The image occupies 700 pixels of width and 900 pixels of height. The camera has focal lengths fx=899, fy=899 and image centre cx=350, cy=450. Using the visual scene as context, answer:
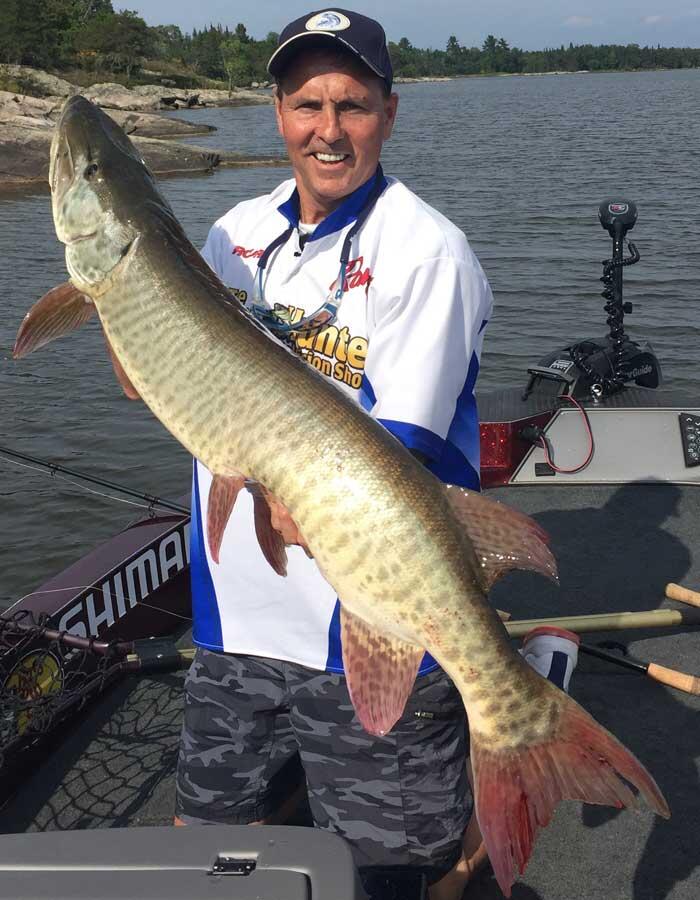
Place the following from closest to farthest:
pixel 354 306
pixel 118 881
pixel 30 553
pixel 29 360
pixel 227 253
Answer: pixel 118 881, pixel 354 306, pixel 227 253, pixel 30 553, pixel 29 360

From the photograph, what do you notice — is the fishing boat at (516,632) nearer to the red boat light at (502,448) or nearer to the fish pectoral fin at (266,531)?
the red boat light at (502,448)

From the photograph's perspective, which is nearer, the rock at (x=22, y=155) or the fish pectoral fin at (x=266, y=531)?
the fish pectoral fin at (x=266, y=531)

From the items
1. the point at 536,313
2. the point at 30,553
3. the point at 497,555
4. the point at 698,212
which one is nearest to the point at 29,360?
the point at 30,553

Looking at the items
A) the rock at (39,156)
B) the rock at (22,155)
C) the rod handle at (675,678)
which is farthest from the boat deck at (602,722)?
the rock at (22,155)

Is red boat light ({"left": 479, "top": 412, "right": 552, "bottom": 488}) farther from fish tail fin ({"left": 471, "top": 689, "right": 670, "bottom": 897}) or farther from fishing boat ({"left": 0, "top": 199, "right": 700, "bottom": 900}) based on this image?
fish tail fin ({"left": 471, "top": 689, "right": 670, "bottom": 897})

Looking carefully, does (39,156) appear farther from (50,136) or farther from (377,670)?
(377,670)

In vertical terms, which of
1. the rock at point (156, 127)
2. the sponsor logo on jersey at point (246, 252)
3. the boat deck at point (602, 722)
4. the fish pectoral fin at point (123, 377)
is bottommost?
the boat deck at point (602, 722)

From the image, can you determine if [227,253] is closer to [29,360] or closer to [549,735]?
[549,735]

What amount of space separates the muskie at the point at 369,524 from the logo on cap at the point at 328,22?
0.79 meters

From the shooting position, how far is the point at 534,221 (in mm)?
20281

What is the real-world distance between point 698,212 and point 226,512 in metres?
20.3

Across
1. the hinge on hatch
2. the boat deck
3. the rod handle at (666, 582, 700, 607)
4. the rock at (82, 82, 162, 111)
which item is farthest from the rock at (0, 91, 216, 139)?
the hinge on hatch

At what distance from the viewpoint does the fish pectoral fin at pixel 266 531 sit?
90.5 inches

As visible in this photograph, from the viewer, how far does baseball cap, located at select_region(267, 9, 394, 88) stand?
260 cm
